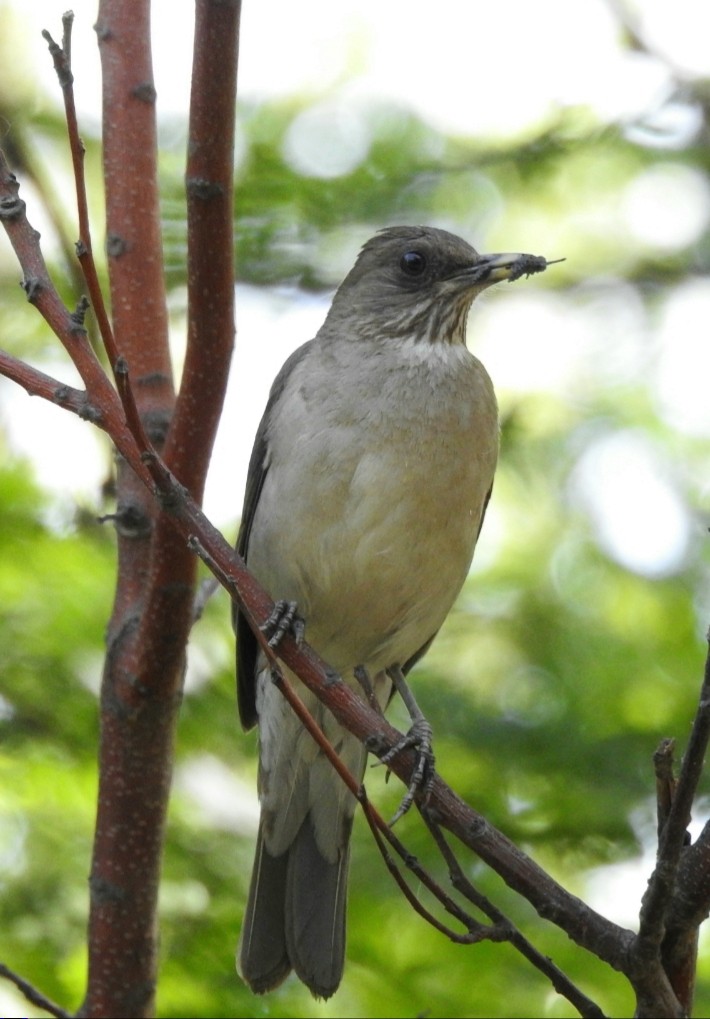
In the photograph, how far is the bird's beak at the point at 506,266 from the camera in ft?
17.6

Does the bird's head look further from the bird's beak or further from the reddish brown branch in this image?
the reddish brown branch

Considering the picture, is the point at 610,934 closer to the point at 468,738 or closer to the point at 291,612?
the point at 291,612

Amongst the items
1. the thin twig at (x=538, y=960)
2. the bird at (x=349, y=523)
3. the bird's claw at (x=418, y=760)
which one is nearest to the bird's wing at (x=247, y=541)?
the bird at (x=349, y=523)

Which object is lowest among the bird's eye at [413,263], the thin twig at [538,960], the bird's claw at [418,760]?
the thin twig at [538,960]

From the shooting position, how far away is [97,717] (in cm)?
544

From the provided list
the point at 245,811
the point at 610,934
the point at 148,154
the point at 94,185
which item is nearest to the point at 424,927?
the point at 245,811

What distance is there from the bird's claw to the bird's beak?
1.78 metres

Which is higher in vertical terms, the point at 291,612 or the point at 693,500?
the point at 693,500

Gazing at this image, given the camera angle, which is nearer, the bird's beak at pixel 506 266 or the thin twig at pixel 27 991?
the thin twig at pixel 27 991

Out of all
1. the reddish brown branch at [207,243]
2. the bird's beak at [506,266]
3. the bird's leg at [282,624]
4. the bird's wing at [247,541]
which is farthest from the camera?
the bird's wing at [247,541]

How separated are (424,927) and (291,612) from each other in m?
Result: 1.34

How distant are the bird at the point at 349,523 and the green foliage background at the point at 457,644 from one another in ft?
0.61

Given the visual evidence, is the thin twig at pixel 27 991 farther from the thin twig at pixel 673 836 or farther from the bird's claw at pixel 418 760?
the thin twig at pixel 673 836

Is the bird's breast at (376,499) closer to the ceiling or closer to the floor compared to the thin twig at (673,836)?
closer to the ceiling
